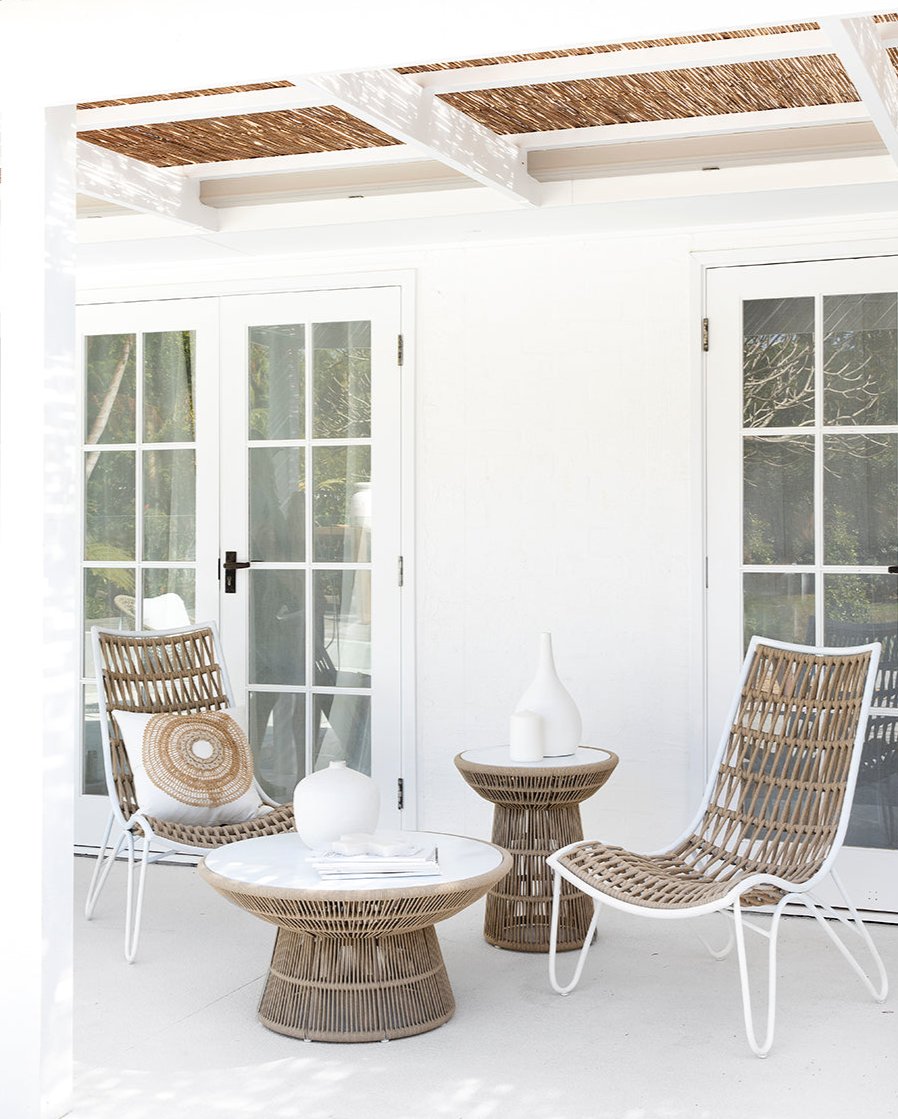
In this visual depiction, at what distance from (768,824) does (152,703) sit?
215cm

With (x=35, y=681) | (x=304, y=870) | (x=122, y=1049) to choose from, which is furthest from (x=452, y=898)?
(x=35, y=681)

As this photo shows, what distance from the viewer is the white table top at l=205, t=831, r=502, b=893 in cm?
320

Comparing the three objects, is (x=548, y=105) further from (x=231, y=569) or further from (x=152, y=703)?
(x=152, y=703)

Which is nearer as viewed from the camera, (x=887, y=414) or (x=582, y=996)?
(x=582, y=996)

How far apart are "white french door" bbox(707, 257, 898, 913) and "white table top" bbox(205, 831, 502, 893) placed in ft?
4.67

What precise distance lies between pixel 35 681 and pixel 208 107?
1.67m

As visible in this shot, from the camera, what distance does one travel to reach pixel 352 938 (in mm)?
3307

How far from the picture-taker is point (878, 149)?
13.4 ft

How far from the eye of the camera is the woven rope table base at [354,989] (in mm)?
3332

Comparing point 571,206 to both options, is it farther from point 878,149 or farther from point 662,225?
point 878,149

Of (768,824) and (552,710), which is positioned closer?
(768,824)

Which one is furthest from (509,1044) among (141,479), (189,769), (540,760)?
(141,479)

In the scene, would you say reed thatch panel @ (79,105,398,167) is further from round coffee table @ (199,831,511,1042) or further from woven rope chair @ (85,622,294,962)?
round coffee table @ (199,831,511,1042)

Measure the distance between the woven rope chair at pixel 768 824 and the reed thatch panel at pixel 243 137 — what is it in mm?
2000
